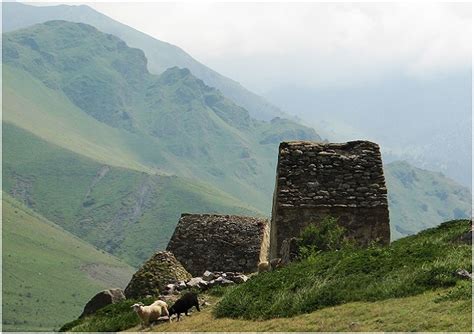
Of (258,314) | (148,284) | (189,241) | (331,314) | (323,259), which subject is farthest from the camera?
(189,241)

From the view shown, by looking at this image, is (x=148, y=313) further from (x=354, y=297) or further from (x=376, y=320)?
(x=376, y=320)

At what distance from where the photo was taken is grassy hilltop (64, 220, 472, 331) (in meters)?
16.0

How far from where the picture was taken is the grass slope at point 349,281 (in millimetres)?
18328

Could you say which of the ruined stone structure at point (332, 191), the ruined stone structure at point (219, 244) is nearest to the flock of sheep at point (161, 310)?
the ruined stone structure at point (332, 191)

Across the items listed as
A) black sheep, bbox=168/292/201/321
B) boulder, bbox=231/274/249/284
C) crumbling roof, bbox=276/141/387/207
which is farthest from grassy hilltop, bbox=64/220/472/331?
crumbling roof, bbox=276/141/387/207

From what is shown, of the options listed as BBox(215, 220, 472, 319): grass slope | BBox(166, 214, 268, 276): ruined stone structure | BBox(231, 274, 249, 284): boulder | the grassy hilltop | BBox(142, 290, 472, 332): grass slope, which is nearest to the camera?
BBox(142, 290, 472, 332): grass slope

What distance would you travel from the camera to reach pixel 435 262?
19391mm

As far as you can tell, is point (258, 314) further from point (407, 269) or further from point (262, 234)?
point (262, 234)

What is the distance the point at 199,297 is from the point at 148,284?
4447 mm

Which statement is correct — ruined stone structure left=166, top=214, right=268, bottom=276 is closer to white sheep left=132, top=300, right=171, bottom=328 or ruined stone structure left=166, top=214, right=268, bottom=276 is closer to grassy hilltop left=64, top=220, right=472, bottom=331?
grassy hilltop left=64, top=220, right=472, bottom=331

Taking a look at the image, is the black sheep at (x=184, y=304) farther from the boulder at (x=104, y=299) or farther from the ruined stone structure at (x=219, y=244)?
the ruined stone structure at (x=219, y=244)

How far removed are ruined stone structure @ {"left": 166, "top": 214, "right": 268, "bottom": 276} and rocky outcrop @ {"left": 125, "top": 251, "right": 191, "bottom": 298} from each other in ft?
21.2

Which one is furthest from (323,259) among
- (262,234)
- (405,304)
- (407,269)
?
(262,234)

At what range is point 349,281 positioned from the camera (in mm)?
19594
